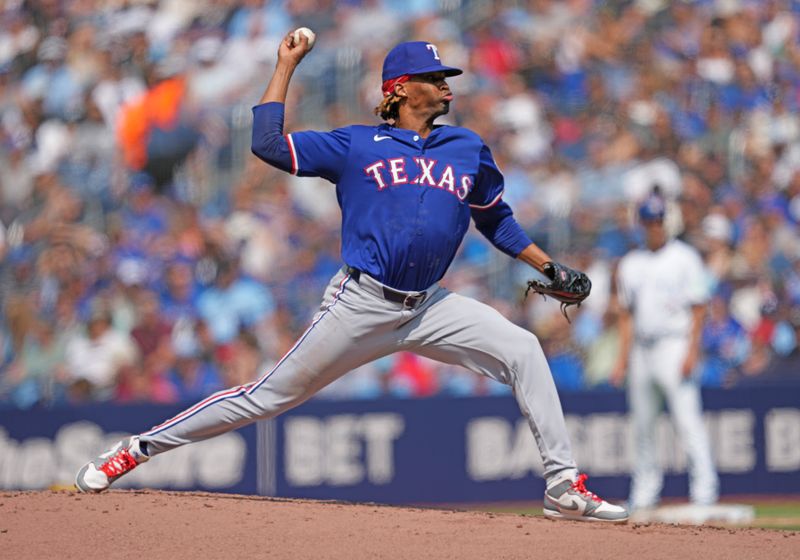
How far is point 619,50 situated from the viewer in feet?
40.0

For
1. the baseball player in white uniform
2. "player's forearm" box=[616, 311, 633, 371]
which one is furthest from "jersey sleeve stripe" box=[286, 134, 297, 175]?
"player's forearm" box=[616, 311, 633, 371]

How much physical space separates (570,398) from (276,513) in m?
4.95

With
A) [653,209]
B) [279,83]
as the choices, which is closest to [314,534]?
[279,83]

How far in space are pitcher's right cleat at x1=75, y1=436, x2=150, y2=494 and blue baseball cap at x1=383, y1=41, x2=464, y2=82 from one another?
193 cm

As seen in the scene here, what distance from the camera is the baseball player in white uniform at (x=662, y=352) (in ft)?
29.3

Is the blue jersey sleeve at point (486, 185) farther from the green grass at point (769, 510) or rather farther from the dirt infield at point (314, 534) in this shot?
the green grass at point (769, 510)

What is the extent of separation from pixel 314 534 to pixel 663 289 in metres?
4.83

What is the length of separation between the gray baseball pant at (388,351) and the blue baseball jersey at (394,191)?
13cm

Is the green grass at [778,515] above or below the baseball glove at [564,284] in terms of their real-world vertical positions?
below

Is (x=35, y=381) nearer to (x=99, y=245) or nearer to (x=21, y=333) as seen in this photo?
(x=21, y=333)

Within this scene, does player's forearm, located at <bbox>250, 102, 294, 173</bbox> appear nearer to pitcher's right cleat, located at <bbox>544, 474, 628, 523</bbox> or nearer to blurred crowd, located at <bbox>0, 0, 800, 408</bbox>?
pitcher's right cleat, located at <bbox>544, 474, 628, 523</bbox>

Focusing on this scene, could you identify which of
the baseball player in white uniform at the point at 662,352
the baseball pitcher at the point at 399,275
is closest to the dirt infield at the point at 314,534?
the baseball pitcher at the point at 399,275

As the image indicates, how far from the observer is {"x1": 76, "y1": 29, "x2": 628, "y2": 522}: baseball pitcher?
501cm

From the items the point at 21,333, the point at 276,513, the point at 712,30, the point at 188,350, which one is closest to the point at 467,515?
the point at 276,513
